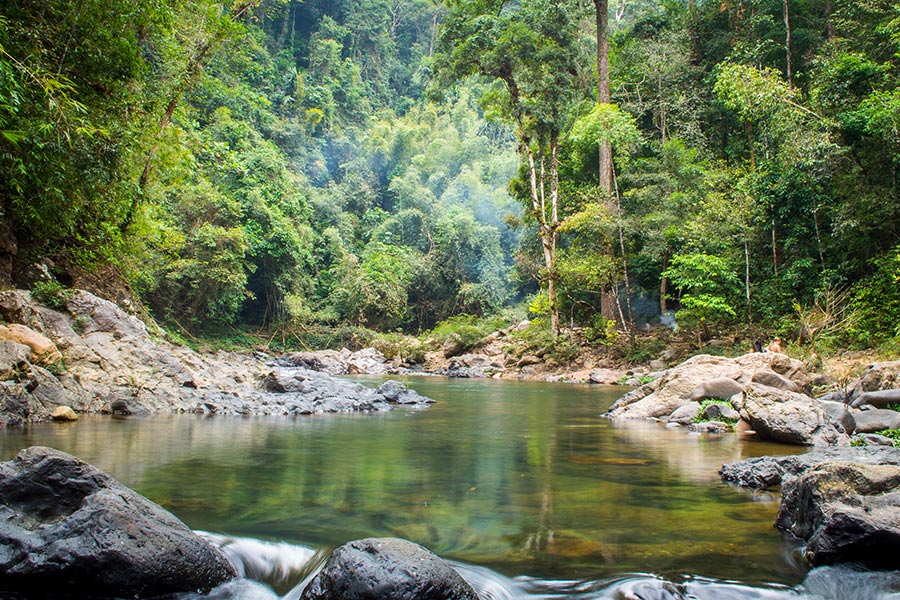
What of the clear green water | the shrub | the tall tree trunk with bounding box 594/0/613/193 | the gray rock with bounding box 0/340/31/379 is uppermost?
the tall tree trunk with bounding box 594/0/613/193

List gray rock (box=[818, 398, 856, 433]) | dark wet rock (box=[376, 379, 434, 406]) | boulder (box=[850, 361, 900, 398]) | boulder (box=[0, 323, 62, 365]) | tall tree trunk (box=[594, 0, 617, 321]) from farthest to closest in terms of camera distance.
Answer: tall tree trunk (box=[594, 0, 617, 321]), dark wet rock (box=[376, 379, 434, 406]), boulder (box=[850, 361, 900, 398]), boulder (box=[0, 323, 62, 365]), gray rock (box=[818, 398, 856, 433])

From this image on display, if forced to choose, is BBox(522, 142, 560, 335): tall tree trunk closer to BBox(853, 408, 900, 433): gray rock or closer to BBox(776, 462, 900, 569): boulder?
BBox(853, 408, 900, 433): gray rock

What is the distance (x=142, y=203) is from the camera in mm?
10930

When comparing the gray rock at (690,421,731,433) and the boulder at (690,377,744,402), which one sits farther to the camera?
the boulder at (690,377,744,402)

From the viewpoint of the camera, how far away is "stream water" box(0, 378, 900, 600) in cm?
247

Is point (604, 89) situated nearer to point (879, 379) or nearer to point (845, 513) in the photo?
point (879, 379)

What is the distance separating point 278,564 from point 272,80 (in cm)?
4684

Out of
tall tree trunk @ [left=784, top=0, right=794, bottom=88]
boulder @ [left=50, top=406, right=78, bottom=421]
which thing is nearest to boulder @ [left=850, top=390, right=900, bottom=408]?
boulder @ [left=50, top=406, right=78, bottom=421]

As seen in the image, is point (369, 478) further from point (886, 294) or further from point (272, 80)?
point (272, 80)

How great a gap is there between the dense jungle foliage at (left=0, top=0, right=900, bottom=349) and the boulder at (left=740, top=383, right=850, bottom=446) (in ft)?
26.3

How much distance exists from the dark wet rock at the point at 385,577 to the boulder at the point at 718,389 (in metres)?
7.28

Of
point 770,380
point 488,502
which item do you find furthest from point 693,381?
point 488,502

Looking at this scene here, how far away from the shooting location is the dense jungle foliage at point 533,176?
7816 millimetres

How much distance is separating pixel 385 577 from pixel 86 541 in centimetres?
122
